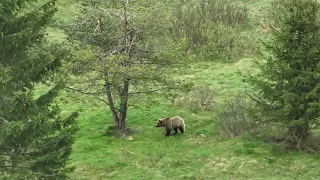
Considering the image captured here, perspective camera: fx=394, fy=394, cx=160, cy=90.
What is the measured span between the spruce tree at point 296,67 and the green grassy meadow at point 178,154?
1743mm

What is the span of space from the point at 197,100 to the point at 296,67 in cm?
828

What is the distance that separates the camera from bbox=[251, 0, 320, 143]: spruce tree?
50.7ft

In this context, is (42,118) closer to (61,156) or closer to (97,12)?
(61,156)

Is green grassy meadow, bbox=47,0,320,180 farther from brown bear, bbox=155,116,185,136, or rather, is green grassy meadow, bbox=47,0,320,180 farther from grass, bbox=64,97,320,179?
brown bear, bbox=155,116,185,136

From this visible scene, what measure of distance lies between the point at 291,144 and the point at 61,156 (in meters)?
10.1

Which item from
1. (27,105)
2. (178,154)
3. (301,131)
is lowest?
(178,154)

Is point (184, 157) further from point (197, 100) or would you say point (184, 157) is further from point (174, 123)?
point (197, 100)

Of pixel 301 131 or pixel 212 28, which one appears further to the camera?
pixel 212 28

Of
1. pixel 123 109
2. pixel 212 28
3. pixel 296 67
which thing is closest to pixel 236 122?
pixel 296 67

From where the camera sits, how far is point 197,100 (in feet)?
77.0

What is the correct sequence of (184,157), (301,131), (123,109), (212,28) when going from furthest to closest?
(212,28)
(123,109)
(184,157)
(301,131)

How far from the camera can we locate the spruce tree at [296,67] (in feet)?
50.7

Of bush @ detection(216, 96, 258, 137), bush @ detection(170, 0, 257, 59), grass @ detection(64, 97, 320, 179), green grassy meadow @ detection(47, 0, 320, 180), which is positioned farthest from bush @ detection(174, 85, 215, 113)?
bush @ detection(170, 0, 257, 59)

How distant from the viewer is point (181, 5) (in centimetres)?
3869
